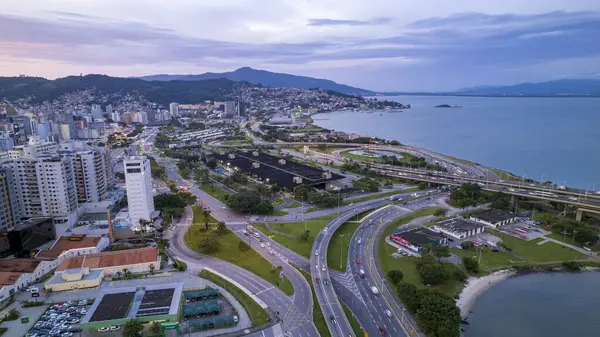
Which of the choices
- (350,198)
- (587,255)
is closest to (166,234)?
(350,198)

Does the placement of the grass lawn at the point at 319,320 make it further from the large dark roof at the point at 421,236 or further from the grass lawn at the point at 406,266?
the large dark roof at the point at 421,236

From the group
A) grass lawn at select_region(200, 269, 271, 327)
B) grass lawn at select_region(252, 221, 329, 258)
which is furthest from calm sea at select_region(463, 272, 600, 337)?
grass lawn at select_region(252, 221, 329, 258)

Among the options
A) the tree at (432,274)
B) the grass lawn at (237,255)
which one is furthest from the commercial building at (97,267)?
the tree at (432,274)

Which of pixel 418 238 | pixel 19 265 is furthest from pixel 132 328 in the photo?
pixel 418 238

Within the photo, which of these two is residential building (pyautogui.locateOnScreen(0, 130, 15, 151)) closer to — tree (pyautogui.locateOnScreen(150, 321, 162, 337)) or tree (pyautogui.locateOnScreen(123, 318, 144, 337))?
tree (pyautogui.locateOnScreen(123, 318, 144, 337))

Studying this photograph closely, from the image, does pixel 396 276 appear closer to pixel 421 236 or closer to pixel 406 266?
pixel 406 266

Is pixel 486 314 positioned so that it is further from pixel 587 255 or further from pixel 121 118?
pixel 121 118
